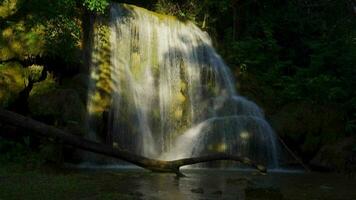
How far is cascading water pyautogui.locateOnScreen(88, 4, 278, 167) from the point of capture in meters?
17.9

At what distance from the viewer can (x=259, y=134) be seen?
18.1 meters

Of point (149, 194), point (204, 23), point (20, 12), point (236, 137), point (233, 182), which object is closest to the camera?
point (149, 194)

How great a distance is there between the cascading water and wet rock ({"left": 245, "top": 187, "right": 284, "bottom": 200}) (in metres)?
7.06

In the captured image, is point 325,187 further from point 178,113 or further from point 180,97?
point 180,97

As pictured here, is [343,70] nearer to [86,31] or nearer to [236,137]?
[236,137]

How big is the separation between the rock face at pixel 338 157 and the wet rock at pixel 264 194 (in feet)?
23.2

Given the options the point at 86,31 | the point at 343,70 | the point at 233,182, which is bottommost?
the point at 233,182

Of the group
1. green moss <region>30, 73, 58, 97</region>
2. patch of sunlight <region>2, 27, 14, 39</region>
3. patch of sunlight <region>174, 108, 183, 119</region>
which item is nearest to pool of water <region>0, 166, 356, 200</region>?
green moss <region>30, 73, 58, 97</region>

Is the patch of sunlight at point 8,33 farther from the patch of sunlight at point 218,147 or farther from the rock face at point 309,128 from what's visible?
the rock face at point 309,128

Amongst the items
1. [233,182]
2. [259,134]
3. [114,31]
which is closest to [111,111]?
[114,31]

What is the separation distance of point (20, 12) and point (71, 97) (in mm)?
2917

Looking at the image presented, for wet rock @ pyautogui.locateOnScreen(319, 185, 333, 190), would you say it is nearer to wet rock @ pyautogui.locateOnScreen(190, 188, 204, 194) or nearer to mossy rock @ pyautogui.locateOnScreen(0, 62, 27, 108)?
wet rock @ pyautogui.locateOnScreen(190, 188, 204, 194)

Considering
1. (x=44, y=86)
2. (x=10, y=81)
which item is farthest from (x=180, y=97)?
(x=10, y=81)

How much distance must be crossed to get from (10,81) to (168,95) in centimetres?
588
